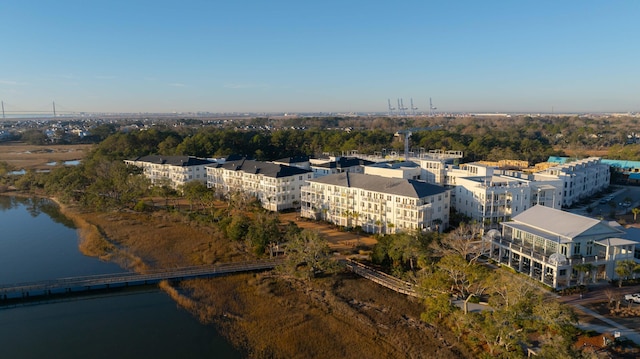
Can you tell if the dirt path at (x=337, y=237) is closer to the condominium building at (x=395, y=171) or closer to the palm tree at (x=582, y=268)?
the condominium building at (x=395, y=171)

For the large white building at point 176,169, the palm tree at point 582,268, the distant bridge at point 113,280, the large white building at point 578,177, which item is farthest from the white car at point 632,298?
the large white building at point 176,169

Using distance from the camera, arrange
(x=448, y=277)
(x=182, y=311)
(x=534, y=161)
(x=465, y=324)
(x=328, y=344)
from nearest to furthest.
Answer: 1. (x=465, y=324)
2. (x=328, y=344)
3. (x=448, y=277)
4. (x=182, y=311)
5. (x=534, y=161)

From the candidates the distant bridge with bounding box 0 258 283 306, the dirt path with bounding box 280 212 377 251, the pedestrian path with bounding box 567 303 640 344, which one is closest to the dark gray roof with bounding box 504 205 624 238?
the pedestrian path with bounding box 567 303 640 344

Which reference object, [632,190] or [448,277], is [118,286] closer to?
[448,277]

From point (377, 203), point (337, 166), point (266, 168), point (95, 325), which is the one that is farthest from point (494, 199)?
point (95, 325)

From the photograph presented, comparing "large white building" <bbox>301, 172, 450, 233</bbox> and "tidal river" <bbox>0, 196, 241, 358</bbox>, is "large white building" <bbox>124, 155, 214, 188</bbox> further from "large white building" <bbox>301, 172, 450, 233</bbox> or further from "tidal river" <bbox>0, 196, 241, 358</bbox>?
"tidal river" <bbox>0, 196, 241, 358</bbox>

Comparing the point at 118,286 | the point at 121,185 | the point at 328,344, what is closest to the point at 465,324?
the point at 328,344
